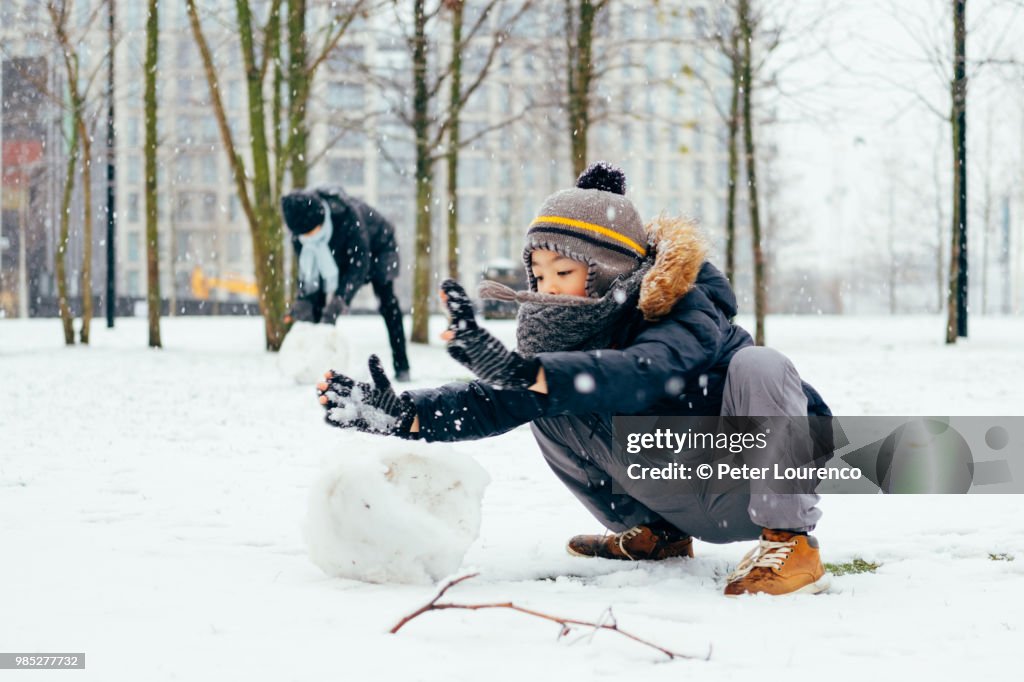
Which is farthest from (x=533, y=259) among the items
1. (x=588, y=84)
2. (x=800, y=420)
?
(x=588, y=84)

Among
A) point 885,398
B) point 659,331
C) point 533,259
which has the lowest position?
point 885,398

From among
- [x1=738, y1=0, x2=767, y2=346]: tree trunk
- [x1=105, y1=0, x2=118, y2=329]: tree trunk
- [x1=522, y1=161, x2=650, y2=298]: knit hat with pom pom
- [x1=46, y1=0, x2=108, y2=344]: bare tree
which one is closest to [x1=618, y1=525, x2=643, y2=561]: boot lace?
[x1=522, y1=161, x2=650, y2=298]: knit hat with pom pom

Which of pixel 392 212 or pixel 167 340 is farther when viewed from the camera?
pixel 392 212

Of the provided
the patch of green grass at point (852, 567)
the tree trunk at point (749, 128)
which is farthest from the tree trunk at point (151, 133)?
the patch of green grass at point (852, 567)

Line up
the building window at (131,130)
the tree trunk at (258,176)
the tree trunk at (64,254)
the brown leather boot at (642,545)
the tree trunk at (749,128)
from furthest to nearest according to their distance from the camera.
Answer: the building window at (131,130) < the tree trunk at (749,128) < the tree trunk at (64,254) < the tree trunk at (258,176) < the brown leather boot at (642,545)

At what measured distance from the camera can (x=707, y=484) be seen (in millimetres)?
2734

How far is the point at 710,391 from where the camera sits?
8.82 feet

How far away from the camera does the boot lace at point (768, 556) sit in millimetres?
2576

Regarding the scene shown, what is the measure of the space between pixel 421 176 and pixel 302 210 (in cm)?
662

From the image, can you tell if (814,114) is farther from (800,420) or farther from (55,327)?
(55,327)

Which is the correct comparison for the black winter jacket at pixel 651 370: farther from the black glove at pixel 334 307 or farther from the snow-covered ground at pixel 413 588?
the black glove at pixel 334 307

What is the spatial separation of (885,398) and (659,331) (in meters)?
6.09

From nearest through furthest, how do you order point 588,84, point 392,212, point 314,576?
point 314,576, point 588,84, point 392,212

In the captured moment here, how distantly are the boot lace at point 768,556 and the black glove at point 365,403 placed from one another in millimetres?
971
